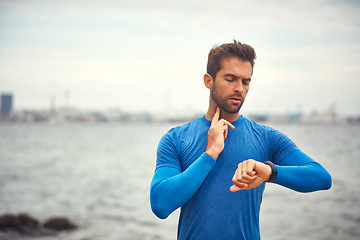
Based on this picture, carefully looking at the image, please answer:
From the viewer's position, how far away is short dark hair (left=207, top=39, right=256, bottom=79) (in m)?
2.87

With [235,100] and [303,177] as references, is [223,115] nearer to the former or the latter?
[235,100]

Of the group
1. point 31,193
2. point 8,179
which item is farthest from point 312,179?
point 8,179

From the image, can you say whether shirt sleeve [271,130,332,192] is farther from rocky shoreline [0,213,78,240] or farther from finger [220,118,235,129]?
rocky shoreline [0,213,78,240]

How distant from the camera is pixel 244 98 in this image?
9.57 feet

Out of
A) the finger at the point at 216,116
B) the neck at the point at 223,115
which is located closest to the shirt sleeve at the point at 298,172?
the neck at the point at 223,115

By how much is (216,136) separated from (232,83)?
413 millimetres

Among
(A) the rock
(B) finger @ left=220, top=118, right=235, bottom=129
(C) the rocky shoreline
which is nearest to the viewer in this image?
(B) finger @ left=220, top=118, right=235, bottom=129

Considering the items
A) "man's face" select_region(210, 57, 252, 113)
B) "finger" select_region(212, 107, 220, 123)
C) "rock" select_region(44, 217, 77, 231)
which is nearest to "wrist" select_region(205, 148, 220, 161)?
"finger" select_region(212, 107, 220, 123)

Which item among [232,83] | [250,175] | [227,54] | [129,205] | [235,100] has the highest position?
[227,54]

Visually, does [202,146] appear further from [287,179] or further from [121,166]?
[121,166]

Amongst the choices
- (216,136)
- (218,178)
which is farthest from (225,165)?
(216,136)

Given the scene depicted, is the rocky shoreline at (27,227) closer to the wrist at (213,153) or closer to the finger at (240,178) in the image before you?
the wrist at (213,153)

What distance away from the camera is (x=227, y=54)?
287 cm

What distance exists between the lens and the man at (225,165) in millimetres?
2635
